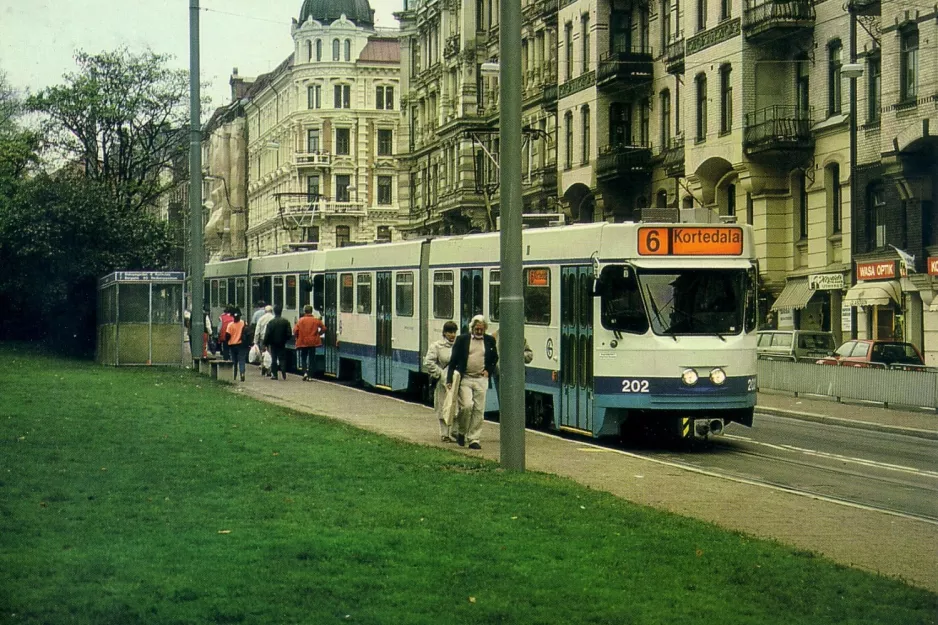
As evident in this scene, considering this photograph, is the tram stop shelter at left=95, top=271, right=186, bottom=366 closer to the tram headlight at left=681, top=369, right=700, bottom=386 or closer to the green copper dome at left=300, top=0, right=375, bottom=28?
the green copper dome at left=300, top=0, right=375, bottom=28

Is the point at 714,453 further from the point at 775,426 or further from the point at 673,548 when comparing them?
the point at 673,548

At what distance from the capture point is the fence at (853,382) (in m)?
29.5

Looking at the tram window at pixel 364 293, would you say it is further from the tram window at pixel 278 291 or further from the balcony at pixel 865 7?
the balcony at pixel 865 7

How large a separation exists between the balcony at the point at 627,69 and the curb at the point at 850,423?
22.7 m

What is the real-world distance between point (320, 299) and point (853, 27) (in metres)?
16.4

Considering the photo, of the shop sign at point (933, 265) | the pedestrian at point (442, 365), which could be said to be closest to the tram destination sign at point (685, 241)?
the pedestrian at point (442, 365)

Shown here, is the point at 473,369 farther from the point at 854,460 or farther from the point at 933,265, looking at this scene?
the point at 933,265

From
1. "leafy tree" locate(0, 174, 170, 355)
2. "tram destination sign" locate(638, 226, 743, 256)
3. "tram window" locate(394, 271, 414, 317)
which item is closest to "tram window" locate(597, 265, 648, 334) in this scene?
"tram destination sign" locate(638, 226, 743, 256)

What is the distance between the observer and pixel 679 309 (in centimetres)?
2014

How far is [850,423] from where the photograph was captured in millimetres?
27141

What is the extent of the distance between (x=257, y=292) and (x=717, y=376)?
26234mm

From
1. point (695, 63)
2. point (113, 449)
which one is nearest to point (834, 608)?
point (113, 449)

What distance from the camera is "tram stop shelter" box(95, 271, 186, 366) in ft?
117

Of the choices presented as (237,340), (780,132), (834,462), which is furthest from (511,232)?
(780,132)
